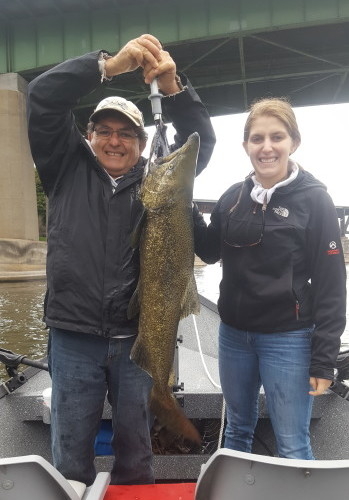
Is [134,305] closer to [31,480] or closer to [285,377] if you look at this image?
[285,377]

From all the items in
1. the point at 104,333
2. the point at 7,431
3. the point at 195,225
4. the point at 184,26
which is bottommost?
the point at 7,431

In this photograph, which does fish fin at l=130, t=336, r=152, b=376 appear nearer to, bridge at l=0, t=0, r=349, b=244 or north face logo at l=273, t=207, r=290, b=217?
north face logo at l=273, t=207, r=290, b=217

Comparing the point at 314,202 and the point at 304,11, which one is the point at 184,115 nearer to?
the point at 314,202

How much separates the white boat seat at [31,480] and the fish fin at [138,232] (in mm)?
1286

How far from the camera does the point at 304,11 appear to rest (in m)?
19.3

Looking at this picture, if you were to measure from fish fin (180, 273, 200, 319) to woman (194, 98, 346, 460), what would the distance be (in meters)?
0.29

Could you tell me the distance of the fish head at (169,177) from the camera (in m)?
2.68

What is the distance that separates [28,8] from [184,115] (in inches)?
841

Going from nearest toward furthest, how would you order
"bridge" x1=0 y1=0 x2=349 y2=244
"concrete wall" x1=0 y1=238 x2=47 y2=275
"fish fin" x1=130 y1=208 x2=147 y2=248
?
"fish fin" x1=130 y1=208 x2=147 y2=248
"bridge" x1=0 y1=0 x2=349 y2=244
"concrete wall" x1=0 y1=238 x2=47 y2=275

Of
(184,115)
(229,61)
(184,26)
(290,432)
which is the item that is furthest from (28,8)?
(290,432)

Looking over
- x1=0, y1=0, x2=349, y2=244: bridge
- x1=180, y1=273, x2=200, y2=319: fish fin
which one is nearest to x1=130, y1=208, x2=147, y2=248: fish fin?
x1=180, y1=273, x2=200, y2=319: fish fin

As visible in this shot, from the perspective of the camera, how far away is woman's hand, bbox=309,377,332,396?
2646mm

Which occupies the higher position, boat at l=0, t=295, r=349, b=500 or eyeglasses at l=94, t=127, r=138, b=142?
eyeglasses at l=94, t=127, r=138, b=142

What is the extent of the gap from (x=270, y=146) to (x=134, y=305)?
48.8 inches
